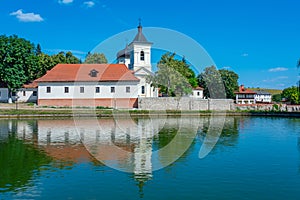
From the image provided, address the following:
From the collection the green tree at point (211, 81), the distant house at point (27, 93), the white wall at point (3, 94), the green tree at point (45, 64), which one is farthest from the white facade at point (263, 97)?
the white wall at point (3, 94)

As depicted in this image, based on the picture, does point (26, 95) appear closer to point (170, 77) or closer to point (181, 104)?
point (170, 77)

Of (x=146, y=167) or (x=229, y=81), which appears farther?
(x=229, y=81)

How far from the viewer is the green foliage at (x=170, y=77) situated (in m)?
51.0

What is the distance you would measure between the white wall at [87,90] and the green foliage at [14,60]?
4.32 meters

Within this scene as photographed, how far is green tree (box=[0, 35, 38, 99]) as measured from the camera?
49.4 m

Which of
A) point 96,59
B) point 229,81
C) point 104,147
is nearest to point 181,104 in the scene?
point 96,59

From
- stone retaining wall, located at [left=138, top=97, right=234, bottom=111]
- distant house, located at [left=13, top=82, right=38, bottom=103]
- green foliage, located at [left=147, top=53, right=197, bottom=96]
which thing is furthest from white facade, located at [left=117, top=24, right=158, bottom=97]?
distant house, located at [left=13, top=82, right=38, bottom=103]

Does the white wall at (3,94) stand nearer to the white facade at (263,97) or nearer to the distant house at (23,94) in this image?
the distant house at (23,94)

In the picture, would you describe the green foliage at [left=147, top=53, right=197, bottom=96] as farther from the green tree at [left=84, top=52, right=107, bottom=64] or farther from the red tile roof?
the green tree at [left=84, top=52, right=107, bottom=64]

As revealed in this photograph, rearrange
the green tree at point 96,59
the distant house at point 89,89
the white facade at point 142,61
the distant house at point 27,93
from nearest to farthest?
1. the distant house at point 89,89
2. the distant house at point 27,93
3. the white facade at point 142,61
4. the green tree at point 96,59

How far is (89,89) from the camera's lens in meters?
49.8

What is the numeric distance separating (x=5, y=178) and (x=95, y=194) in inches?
171

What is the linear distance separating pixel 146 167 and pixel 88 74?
3746 cm

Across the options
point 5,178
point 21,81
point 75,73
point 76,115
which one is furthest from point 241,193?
point 21,81
